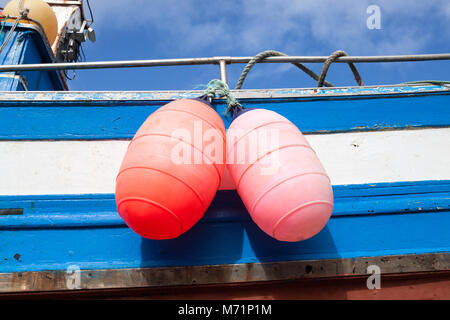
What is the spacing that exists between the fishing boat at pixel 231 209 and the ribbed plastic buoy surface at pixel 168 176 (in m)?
0.38

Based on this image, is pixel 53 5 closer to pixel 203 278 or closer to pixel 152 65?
pixel 152 65

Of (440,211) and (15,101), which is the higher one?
(15,101)

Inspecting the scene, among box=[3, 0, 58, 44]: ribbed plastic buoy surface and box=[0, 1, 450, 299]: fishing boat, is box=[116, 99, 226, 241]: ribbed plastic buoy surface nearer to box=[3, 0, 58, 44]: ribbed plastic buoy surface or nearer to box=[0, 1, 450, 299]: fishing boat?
box=[0, 1, 450, 299]: fishing boat

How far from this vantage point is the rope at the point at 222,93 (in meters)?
2.21

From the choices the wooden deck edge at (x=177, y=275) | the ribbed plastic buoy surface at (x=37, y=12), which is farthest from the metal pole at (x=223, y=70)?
the ribbed plastic buoy surface at (x=37, y=12)

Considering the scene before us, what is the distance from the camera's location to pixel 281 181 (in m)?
1.52

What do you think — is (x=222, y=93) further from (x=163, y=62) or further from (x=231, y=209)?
(x=231, y=209)

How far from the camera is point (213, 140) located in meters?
1.70

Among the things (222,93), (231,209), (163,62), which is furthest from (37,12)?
(231,209)

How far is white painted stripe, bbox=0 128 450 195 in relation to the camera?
2.17 metres

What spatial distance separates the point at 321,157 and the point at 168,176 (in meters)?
1.25

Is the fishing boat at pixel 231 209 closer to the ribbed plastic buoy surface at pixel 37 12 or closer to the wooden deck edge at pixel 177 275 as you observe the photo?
the wooden deck edge at pixel 177 275

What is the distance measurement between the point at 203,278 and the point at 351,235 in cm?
94
